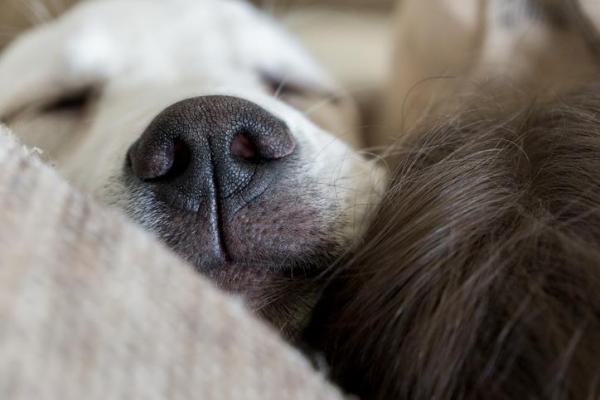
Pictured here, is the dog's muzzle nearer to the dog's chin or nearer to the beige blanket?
the dog's chin

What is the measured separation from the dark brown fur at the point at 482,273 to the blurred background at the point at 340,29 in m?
0.59

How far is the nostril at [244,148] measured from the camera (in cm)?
56

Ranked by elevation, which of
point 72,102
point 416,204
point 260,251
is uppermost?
point 416,204

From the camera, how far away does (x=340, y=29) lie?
4.90 ft

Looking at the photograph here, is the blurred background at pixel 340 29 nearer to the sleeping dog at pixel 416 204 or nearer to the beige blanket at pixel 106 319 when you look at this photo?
the sleeping dog at pixel 416 204

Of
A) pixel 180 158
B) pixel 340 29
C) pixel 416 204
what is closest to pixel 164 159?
pixel 180 158

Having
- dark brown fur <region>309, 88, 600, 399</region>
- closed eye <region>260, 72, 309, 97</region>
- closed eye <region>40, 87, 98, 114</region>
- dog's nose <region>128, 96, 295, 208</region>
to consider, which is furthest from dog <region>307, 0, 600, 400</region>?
closed eye <region>40, 87, 98, 114</region>

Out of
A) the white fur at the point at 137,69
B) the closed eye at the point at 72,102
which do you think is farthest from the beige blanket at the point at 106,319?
the closed eye at the point at 72,102

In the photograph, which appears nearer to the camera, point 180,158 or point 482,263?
point 482,263

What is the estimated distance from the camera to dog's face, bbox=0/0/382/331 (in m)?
0.55

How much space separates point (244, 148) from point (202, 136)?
0.04 m

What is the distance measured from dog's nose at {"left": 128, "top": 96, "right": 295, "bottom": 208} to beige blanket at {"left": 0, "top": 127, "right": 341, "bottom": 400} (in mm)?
150

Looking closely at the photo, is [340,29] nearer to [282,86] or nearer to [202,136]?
[282,86]

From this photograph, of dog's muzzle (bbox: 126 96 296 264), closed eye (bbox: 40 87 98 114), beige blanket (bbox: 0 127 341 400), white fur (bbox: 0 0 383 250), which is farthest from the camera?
closed eye (bbox: 40 87 98 114)
